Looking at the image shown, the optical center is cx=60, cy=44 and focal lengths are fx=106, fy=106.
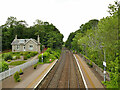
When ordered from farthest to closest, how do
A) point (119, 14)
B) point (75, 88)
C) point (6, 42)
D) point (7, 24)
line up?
point (7, 24) → point (6, 42) → point (75, 88) → point (119, 14)

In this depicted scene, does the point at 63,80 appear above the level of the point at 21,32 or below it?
below

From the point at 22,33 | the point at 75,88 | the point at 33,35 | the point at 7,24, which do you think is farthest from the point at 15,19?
the point at 75,88

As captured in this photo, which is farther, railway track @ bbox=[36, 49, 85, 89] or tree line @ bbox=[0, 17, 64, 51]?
tree line @ bbox=[0, 17, 64, 51]

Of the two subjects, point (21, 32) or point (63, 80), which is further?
point (21, 32)

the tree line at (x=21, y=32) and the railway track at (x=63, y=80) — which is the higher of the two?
the tree line at (x=21, y=32)

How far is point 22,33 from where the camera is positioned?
210ft

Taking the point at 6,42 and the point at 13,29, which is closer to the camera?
the point at 6,42

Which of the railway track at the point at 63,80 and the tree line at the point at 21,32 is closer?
the railway track at the point at 63,80

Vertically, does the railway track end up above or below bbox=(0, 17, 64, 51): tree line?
below

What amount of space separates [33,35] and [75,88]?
56675mm

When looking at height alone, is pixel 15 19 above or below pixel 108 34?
above

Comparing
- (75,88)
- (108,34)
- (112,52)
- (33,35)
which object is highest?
(33,35)

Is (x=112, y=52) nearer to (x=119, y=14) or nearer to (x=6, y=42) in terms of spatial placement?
(x=119, y=14)

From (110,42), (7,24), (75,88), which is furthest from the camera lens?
(7,24)
